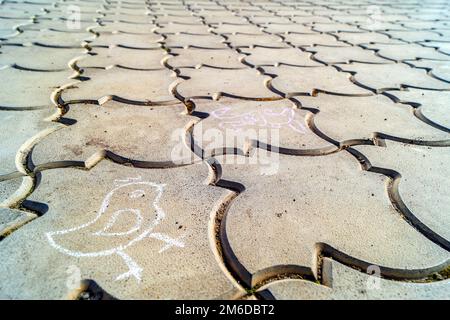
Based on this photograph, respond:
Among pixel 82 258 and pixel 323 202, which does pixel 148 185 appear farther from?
pixel 323 202

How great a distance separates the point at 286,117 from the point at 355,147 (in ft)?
1.25

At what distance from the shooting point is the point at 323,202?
1.12 meters

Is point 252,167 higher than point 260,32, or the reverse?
point 260,32

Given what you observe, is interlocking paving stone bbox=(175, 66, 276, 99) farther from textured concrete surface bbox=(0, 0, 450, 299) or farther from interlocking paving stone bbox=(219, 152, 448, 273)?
interlocking paving stone bbox=(219, 152, 448, 273)

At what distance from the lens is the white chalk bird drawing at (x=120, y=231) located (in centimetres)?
90

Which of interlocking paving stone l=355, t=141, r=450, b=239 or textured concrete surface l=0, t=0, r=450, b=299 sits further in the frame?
interlocking paving stone l=355, t=141, r=450, b=239

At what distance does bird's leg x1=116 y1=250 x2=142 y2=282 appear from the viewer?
2.76 feet

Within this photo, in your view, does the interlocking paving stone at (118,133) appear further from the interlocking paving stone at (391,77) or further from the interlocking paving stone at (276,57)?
the interlocking paving stone at (391,77)

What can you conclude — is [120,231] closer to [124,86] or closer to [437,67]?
[124,86]

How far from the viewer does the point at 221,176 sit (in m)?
1.25

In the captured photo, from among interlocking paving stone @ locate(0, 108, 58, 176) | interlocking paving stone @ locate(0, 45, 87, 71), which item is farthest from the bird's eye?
interlocking paving stone @ locate(0, 45, 87, 71)

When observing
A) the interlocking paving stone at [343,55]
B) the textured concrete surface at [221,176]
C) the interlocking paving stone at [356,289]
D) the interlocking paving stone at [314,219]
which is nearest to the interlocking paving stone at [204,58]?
the textured concrete surface at [221,176]
